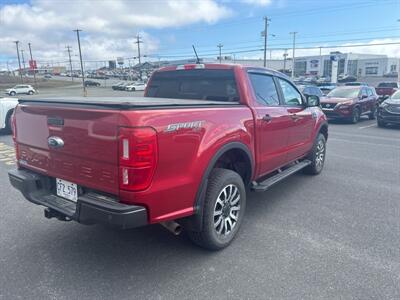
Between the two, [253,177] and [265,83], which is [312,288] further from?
[265,83]

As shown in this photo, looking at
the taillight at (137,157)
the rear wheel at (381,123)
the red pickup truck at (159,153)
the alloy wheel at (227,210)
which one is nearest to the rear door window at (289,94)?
the red pickup truck at (159,153)

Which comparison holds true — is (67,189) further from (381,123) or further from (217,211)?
(381,123)

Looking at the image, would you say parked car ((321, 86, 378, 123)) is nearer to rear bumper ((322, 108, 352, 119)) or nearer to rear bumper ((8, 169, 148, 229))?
rear bumper ((322, 108, 352, 119))

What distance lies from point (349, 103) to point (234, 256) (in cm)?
1266

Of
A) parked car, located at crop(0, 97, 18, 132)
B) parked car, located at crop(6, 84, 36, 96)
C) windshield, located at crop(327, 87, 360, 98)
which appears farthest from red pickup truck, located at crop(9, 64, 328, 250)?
parked car, located at crop(6, 84, 36, 96)

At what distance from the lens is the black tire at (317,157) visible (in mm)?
5855

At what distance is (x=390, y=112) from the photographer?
12.9 metres

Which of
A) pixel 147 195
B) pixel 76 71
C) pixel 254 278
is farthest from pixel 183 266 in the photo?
pixel 76 71

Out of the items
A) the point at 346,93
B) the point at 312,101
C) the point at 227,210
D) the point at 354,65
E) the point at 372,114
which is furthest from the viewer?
the point at 354,65

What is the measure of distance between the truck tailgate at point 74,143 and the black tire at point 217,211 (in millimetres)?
989

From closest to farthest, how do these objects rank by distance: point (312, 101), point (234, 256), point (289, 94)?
1. point (234, 256)
2. point (289, 94)
3. point (312, 101)

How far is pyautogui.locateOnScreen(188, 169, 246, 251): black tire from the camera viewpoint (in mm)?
3146

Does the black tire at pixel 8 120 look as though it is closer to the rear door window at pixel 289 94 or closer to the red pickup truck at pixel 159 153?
the red pickup truck at pixel 159 153

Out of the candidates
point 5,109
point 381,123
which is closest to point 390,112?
point 381,123
